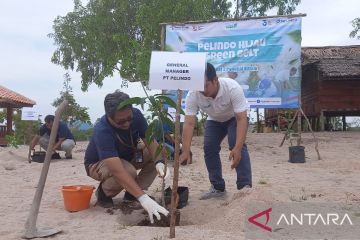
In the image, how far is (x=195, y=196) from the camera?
13.9ft

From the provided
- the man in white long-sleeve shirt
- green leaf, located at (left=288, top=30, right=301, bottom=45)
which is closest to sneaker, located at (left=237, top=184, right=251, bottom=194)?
the man in white long-sleeve shirt

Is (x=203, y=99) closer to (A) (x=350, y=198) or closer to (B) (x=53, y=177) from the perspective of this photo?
(A) (x=350, y=198)

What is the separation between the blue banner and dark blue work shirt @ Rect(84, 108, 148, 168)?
5.06m

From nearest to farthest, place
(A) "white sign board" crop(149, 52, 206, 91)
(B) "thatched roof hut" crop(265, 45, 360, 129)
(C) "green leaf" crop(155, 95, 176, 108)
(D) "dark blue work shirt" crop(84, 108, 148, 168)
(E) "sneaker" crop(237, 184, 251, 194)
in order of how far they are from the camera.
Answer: (A) "white sign board" crop(149, 52, 206, 91) → (C) "green leaf" crop(155, 95, 176, 108) → (D) "dark blue work shirt" crop(84, 108, 148, 168) → (E) "sneaker" crop(237, 184, 251, 194) → (B) "thatched roof hut" crop(265, 45, 360, 129)

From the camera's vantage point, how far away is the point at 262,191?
3461 millimetres

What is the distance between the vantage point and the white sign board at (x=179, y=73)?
2.70 metres

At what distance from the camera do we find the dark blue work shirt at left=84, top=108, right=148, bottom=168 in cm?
333

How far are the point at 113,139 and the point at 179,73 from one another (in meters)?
0.98

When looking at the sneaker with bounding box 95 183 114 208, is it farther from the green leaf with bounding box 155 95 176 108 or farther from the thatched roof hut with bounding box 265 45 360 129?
the thatched roof hut with bounding box 265 45 360 129

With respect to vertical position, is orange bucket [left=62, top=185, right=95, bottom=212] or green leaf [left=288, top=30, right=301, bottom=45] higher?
green leaf [left=288, top=30, right=301, bottom=45]

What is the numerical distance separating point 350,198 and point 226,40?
530 centimetres

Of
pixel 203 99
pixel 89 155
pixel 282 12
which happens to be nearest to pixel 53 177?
pixel 89 155

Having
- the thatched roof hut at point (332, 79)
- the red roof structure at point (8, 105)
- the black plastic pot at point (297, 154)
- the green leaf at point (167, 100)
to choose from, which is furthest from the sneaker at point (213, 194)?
the red roof structure at point (8, 105)

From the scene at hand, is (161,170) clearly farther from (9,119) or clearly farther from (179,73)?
(9,119)
